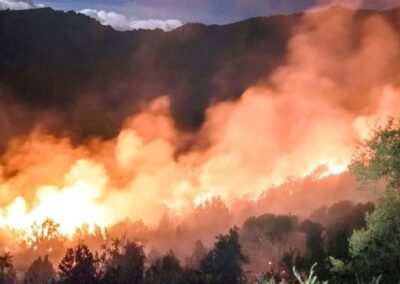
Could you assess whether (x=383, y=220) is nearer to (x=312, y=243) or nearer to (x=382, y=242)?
(x=382, y=242)

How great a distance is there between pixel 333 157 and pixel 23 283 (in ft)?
349

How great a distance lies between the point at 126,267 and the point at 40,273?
85.0ft

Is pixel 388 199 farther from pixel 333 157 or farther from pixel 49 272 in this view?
pixel 333 157

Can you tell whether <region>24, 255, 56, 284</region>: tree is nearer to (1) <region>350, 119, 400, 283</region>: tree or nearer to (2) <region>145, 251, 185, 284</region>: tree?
(2) <region>145, 251, 185, 284</region>: tree

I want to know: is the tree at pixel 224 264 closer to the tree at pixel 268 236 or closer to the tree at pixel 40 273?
the tree at pixel 268 236

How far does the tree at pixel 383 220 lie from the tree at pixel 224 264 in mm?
88483

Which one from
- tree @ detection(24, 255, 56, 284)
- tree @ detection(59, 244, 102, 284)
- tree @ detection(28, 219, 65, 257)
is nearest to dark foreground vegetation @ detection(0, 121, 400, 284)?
tree @ detection(59, 244, 102, 284)

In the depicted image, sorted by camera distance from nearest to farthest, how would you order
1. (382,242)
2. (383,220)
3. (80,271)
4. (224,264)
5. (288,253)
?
1. (383,220)
2. (382,242)
3. (80,271)
4. (224,264)
5. (288,253)

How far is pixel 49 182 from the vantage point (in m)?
190

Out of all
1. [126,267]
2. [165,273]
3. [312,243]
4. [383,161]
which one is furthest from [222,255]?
[383,161]

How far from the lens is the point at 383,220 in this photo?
30219mm

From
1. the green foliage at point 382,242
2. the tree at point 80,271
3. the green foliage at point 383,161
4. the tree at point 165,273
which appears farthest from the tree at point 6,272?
the green foliage at point 383,161

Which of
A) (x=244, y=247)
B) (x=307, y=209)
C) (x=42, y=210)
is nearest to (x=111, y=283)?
(x=244, y=247)

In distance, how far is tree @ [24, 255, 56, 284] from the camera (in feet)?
451
